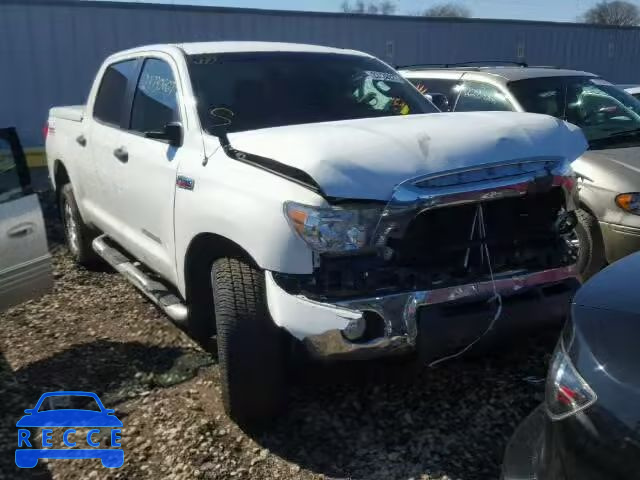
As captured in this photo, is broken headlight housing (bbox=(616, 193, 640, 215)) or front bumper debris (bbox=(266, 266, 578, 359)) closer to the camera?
front bumper debris (bbox=(266, 266, 578, 359))

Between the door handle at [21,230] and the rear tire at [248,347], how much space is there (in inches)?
55.7

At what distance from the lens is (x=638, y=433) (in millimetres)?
1608

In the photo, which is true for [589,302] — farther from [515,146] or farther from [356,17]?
[356,17]

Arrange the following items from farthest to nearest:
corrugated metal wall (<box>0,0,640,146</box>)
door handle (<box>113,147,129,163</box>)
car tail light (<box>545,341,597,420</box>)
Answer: corrugated metal wall (<box>0,0,640,146</box>) → door handle (<box>113,147,129,163</box>) → car tail light (<box>545,341,597,420</box>)

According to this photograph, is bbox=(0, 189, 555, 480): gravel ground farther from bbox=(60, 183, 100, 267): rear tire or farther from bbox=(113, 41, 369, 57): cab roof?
bbox=(113, 41, 369, 57): cab roof

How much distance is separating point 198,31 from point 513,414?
12.5 m

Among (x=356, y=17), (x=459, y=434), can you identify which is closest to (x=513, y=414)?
(x=459, y=434)

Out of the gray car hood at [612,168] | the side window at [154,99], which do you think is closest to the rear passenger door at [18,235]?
the side window at [154,99]

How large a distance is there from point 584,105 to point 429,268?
3.75 m

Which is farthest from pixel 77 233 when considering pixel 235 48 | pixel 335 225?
pixel 335 225

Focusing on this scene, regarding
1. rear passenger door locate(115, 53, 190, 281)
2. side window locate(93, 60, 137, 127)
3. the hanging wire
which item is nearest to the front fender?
rear passenger door locate(115, 53, 190, 281)

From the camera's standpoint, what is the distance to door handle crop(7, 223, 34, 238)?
3.80 meters

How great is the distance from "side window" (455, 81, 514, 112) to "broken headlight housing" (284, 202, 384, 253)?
3.45m

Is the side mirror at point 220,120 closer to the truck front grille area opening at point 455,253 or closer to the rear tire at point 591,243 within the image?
the truck front grille area opening at point 455,253
